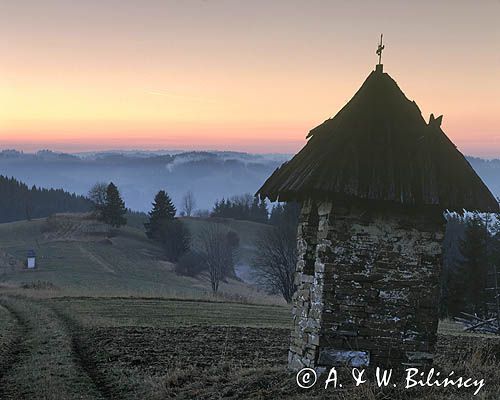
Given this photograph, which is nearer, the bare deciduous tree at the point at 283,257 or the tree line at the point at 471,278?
the bare deciduous tree at the point at 283,257

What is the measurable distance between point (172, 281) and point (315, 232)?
57822 mm

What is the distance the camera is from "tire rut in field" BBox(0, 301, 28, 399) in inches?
491

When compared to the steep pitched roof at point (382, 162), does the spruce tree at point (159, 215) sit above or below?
below

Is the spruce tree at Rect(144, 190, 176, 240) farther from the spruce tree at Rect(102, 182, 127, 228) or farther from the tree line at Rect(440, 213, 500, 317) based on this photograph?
the tree line at Rect(440, 213, 500, 317)

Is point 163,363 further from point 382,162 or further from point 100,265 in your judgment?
point 100,265

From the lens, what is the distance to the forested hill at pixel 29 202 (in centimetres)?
13850

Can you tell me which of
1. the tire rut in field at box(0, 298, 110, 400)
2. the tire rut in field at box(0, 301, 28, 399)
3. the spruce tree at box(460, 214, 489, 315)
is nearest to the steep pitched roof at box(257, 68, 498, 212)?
the tire rut in field at box(0, 298, 110, 400)

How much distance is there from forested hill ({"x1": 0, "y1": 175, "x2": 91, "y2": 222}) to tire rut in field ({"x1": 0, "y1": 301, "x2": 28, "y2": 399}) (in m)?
110

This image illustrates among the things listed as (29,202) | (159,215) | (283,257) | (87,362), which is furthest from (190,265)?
(29,202)

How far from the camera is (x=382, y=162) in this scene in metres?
9.82

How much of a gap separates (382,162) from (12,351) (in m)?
11.8

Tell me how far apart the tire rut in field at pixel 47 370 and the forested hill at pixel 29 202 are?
113 m

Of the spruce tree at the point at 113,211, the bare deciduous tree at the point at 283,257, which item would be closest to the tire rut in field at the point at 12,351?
the bare deciduous tree at the point at 283,257

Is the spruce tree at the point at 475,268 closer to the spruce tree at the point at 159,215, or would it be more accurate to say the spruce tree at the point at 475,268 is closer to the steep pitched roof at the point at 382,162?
the steep pitched roof at the point at 382,162
